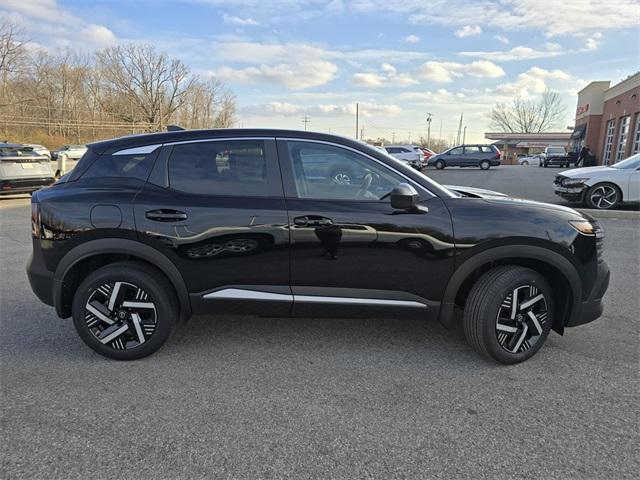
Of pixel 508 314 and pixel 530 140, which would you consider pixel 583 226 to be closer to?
pixel 508 314

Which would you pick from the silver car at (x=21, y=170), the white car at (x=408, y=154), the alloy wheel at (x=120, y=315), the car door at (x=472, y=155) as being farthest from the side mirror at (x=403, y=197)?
the car door at (x=472, y=155)

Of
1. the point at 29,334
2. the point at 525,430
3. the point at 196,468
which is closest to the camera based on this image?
the point at 196,468

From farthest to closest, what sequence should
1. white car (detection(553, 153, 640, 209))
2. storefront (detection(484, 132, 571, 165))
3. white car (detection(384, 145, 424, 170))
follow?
storefront (detection(484, 132, 571, 165)), white car (detection(384, 145, 424, 170)), white car (detection(553, 153, 640, 209))

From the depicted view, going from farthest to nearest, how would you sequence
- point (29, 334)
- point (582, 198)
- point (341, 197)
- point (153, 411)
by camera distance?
point (582, 198) < point (29, 334) < point (341, 197) < point (153, 411)

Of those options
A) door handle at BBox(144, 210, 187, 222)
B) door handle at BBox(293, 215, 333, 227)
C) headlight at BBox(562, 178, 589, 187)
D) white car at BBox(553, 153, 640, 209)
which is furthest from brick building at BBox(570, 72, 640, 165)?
door handle at BBox(144, 210, 187, 222)

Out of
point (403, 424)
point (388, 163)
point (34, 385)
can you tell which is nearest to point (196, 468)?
point (403, 424)

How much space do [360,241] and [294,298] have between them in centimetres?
65

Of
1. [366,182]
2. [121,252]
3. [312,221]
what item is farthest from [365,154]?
[121,252]

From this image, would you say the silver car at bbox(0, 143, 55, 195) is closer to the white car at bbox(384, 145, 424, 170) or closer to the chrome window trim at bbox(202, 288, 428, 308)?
the chrome window trim at bbox(202, 288, 428, 308)

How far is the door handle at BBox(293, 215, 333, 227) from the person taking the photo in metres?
3.04

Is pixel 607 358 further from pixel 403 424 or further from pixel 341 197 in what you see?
pixel 341 197

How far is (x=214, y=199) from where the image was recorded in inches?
123

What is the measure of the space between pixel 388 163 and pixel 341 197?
0.44m

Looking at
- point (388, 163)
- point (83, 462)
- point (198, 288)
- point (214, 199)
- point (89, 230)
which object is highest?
point (388, 163)
